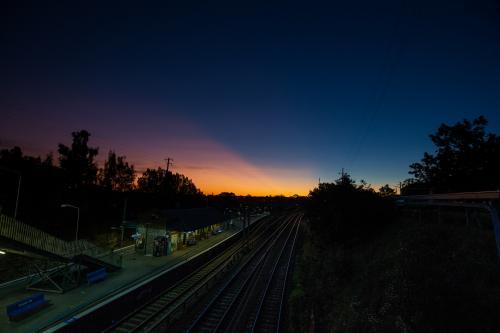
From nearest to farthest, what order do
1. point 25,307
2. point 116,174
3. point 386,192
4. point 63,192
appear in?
point 25,307, point 386,192, point 63,192, point 116,174

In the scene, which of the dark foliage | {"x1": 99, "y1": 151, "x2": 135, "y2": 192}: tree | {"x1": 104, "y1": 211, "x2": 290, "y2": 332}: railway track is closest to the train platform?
{"x1": 104, "y1": 211, "x2": 290, "y2": 332}: railway track

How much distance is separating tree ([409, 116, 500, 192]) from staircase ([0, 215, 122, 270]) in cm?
3341

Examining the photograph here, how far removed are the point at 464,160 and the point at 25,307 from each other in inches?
1593

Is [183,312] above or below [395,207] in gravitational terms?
below

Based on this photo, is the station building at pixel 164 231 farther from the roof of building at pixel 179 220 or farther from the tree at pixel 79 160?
the tree at pixel 79 160

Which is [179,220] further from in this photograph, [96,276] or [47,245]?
[47,245]

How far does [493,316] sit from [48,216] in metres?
44.9

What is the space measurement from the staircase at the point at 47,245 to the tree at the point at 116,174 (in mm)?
69101

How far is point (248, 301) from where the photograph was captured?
67.4 ft

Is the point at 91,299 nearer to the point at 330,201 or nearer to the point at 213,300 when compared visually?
the point at 213,300

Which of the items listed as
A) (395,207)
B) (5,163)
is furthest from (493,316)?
(5,163)

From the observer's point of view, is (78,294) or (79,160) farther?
(79,160)

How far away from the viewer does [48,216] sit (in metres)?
36.9

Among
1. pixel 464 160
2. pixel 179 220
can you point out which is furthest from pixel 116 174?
pixel 464 160
